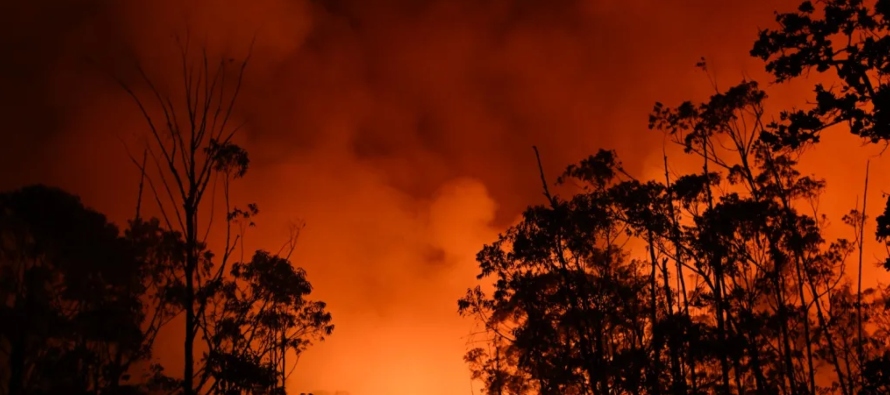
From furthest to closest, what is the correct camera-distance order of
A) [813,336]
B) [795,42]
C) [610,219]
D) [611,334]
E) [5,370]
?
1. [813,336]
2. [611,334]
3. [610,219]
4. [5,370]
5. [795,42]

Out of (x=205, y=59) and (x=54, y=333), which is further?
(x=54, y=333)

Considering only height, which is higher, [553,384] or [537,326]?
[537,326]

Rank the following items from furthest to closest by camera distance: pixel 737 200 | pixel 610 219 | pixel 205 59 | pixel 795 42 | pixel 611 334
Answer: pixel 611 334, pixel 610 219, pixel 737 200, pixel 795 42, pixel 205 59

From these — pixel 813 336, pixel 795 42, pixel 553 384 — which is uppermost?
pixel 795 42

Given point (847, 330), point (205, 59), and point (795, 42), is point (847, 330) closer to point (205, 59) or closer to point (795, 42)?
point (795, 42)

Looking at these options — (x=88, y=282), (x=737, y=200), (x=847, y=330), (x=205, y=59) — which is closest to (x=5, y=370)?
(x=88, y=282)

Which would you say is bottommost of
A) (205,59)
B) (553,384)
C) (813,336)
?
(553,384)

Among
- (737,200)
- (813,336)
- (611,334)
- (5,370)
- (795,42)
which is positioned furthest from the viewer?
(813,336)

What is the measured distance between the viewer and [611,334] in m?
23.3

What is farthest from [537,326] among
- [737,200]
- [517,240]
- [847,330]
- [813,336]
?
[847,330]

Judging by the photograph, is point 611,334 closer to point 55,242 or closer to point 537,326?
point 537,326

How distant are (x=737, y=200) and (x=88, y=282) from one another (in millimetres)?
23881

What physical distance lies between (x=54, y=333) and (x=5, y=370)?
200 centimetres

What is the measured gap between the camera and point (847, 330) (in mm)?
27547
